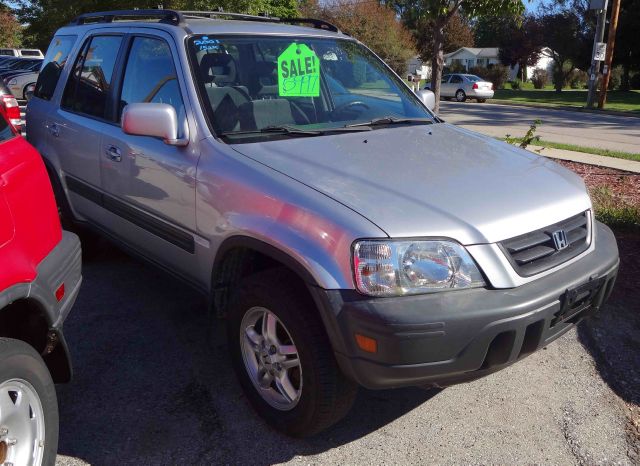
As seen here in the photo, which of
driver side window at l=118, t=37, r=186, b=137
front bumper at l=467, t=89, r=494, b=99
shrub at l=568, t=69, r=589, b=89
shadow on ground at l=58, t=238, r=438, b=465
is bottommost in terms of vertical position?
shrub at l=568, t=69, r=589, b=89

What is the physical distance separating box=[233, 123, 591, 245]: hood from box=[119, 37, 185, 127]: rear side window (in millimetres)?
760

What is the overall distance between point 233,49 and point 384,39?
3987 centimetres

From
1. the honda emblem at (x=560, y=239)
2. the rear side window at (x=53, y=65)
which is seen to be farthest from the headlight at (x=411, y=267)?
the rear side window at (x=53, y=65)

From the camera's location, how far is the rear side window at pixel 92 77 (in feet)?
14.0

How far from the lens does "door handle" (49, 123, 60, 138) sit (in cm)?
472

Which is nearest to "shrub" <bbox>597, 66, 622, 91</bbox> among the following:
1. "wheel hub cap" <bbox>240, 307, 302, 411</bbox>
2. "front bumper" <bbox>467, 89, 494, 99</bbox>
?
"front bumper" <bbox>467, 89, 494, 99</bbox>

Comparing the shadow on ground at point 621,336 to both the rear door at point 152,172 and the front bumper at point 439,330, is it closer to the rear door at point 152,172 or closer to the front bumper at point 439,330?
the front bumper at point 439,330

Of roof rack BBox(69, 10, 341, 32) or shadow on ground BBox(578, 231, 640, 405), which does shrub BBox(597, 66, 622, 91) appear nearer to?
shadow on ground BBox(578, 231, 640, 405)

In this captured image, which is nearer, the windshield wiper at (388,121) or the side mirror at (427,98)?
the windshield wiper at (388,121)

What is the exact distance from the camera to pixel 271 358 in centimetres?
295

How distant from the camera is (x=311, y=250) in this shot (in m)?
2.53

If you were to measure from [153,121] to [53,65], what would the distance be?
2431 millimetres

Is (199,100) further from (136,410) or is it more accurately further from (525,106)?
(525,106)

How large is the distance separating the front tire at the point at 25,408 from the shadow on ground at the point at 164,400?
48 cm
